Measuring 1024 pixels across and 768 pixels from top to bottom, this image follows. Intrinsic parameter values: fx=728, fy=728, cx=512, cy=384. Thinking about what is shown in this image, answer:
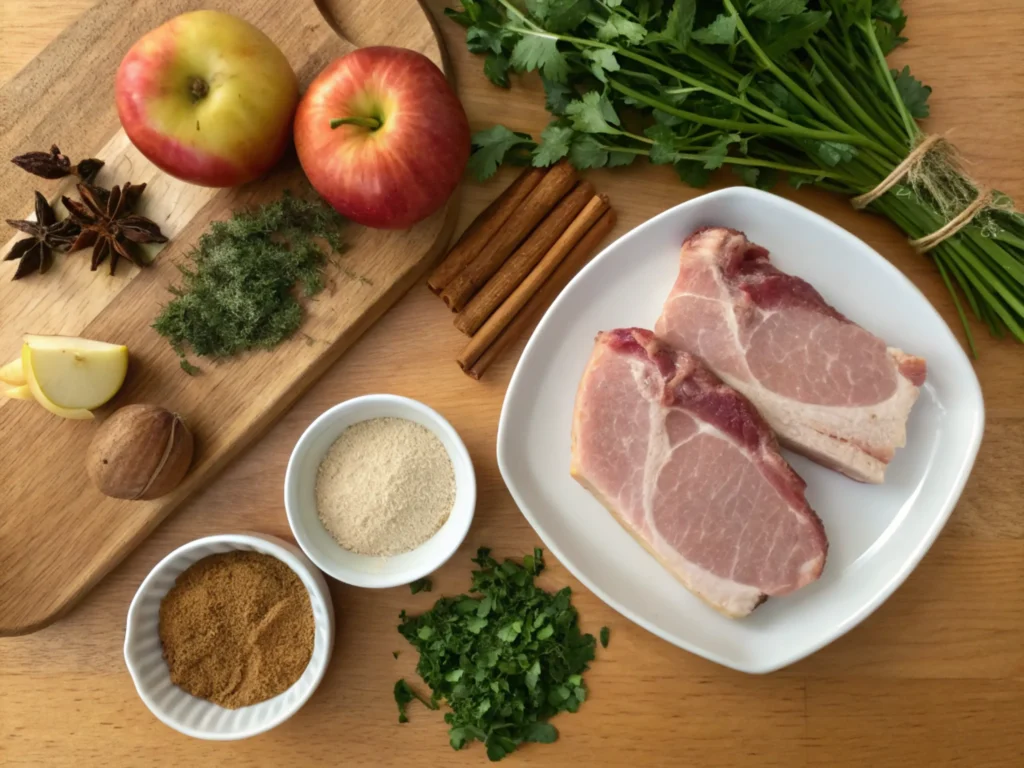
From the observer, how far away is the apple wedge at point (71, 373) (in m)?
1.37

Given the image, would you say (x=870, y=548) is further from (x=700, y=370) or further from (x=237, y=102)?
(x=237, y=102)

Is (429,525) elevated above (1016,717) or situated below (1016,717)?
above

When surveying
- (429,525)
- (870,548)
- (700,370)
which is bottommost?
(870,548)

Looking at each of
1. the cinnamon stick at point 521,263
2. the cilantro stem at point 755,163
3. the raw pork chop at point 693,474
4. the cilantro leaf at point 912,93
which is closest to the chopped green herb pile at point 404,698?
the raw pork chop at point 693,474

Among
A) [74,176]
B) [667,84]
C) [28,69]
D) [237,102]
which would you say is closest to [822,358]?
[667,84]

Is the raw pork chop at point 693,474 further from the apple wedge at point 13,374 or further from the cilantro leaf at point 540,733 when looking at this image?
the apple wedge at point 13,374

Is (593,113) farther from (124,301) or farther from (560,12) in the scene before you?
(124,301)

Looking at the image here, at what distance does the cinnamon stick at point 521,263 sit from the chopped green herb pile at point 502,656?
1.56 feet

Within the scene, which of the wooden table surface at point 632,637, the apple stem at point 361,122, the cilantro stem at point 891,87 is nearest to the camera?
the apple stem at point 361,122

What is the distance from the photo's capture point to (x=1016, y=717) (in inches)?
56.9

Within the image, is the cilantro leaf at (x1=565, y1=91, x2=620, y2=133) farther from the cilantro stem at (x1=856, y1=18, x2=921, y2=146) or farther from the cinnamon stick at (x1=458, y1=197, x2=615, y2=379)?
the cilantro stem at (x1=856, y1=18, x2=921, y2=146)

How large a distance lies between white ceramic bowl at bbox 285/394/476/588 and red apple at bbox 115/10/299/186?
52 centimetres

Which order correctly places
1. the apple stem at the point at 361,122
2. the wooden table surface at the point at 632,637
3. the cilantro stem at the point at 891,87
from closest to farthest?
the apple stem at the point at 361,122, the cilantro stem at the point at 891,87, the wooden table surface at the point at 632,637

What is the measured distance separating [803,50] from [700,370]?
67cm
